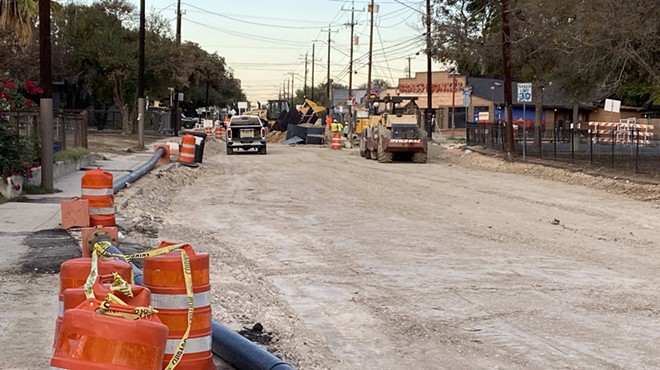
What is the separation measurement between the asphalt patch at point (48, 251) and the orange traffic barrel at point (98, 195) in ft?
1.62

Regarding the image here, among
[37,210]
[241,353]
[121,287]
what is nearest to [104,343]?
[121,287]

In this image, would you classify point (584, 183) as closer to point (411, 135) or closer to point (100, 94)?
point (411, 135)

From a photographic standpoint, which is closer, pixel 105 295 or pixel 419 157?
pixel 105 295

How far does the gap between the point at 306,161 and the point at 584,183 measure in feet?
46.5

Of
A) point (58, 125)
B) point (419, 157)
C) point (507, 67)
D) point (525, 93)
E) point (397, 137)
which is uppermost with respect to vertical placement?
point (507, 67)

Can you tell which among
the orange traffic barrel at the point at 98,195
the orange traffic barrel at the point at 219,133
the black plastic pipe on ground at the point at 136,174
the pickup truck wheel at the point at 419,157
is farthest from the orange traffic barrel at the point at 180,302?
the orange traffic barrel at the point at 219,133

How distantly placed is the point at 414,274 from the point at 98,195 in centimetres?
489

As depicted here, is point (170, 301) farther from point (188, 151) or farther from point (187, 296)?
point (188, 151)

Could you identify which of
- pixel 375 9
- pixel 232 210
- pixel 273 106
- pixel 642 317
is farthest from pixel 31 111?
pixel 273 106

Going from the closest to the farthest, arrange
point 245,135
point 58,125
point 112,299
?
point 112,299
point 58,125
point 245,135

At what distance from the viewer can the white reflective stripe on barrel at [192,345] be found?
543 cm

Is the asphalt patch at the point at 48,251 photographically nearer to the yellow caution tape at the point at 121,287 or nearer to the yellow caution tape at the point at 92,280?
the yellow caution tape at the point at 92,280

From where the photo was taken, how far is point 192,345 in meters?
5.47

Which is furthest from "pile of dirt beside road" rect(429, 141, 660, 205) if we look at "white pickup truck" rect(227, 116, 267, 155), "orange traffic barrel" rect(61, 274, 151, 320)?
"orange traffic barrel" rect(61, 274, 151, 320)
